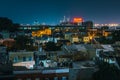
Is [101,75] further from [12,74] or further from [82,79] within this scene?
[12,74]

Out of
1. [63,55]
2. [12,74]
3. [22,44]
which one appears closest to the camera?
[12,74]

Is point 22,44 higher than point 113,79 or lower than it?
higher

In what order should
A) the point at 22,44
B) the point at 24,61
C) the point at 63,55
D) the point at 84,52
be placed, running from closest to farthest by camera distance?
the point at 24,61 → the point at 63,55 → the point at 84,52 → the point at 22,44

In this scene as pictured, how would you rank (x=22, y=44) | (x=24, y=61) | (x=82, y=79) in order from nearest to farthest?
(x=82, y=79) < (x=24, y=61) < (x=22, y=44)

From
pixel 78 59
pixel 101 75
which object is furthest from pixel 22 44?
pixel 101 75

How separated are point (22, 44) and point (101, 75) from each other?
22.3 m

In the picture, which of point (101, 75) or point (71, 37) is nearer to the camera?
point (101, 75)

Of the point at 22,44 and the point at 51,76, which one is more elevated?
the point at 22,44

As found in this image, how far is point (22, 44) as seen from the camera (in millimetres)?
40812

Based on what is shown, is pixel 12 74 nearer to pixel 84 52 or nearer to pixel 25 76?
pixel 25 76

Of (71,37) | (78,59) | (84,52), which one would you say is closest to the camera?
(78,59)

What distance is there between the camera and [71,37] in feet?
190

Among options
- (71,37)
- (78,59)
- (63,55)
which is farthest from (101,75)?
(71,37)

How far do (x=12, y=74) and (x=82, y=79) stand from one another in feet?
15.5
